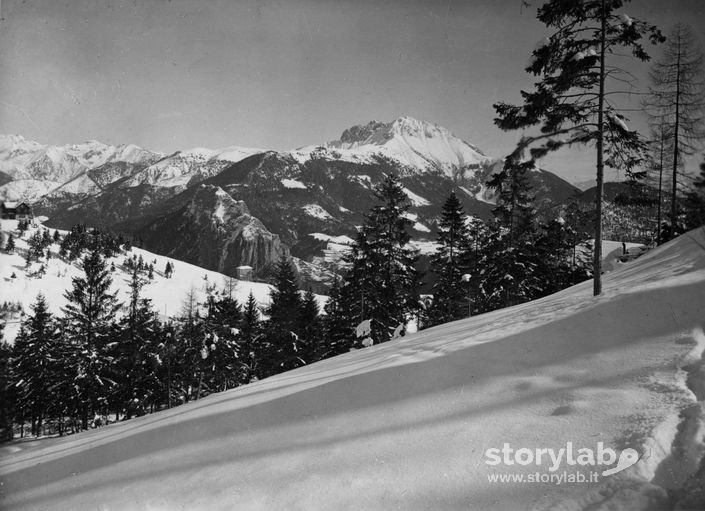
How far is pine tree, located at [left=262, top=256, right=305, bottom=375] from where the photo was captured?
29734mm

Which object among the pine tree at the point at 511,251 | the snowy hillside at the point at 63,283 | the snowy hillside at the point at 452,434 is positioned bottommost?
the snowy hillside at the point at 63,283

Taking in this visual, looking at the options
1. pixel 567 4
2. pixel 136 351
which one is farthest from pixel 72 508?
→ pixel 136 351

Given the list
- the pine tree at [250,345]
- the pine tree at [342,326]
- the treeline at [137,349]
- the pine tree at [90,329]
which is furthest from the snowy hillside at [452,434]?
the pine tree at [250,345]

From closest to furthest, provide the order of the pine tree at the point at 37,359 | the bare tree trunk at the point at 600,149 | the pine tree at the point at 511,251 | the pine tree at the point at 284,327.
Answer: the bare tree trunk at the point at 600,149 < the pine tree at the point at 511,251 < the pine tree at the point at 284,327 < the pine tree at the point at 37,359

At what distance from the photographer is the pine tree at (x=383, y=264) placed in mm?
22609

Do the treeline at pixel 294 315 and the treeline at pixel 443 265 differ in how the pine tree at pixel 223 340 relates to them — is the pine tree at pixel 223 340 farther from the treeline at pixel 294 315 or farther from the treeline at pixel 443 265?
the treeline at pixel 443 265

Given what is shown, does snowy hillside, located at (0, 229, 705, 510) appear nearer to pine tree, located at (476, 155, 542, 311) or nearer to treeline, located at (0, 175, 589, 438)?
treeline, located at (0, 175, 589, 438)

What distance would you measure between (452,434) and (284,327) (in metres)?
27.2

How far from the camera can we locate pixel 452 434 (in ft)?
15.9

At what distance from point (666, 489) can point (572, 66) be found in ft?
35.3

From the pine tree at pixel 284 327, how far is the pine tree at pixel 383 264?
9146mm

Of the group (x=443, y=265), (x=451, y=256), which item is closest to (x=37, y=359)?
(x=443, y=265)

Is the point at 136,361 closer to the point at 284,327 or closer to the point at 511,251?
the point at 284,327

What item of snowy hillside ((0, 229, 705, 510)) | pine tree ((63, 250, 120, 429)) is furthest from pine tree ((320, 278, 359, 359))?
snowy hillside ((0, 229, 705, 510))
